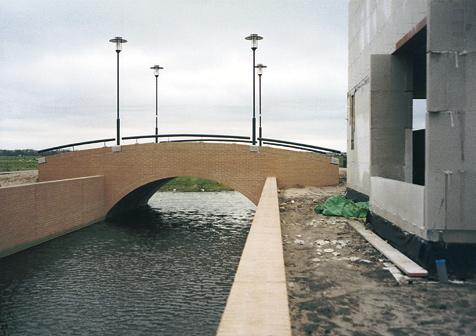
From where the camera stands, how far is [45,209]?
2019 cm

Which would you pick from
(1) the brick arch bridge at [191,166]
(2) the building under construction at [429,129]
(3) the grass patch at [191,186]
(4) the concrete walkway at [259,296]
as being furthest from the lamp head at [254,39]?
(3) the grass patch at [191,186]

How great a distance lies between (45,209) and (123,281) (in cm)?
859

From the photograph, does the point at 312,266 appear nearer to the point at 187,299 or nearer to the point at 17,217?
the point at 187,299

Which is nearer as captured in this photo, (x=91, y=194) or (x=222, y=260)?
(x=222, y=260)

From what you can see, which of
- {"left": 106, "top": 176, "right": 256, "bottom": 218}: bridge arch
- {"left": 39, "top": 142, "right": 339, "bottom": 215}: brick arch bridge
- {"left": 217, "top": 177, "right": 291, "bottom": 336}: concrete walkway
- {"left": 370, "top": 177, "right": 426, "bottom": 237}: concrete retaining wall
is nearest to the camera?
{"left": 217, "top": 177, "right": 291, "bottom": 336}: concrete walkway

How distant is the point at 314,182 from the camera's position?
23766mm

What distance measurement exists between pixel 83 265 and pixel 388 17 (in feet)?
41.2

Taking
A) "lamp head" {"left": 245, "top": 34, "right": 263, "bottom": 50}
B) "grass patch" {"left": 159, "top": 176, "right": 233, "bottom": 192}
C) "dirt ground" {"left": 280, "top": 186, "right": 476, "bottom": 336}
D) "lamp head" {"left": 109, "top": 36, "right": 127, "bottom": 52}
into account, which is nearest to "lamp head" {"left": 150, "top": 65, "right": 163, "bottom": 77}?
"lamp head" {"left": 109, "top": 36, "right": 127, "bottom": 52}

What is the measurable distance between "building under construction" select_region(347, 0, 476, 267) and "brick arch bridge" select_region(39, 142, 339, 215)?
38.0 feet

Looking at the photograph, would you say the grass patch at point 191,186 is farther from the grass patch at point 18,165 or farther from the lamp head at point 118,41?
the lamp head at point 118,41

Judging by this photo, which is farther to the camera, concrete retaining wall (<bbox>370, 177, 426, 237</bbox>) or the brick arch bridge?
the brick arch bridge

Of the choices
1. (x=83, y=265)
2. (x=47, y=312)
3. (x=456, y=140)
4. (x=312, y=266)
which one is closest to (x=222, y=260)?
(x=83, y=265)

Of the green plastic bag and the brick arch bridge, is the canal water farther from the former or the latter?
the green plastic bag

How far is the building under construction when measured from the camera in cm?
719
